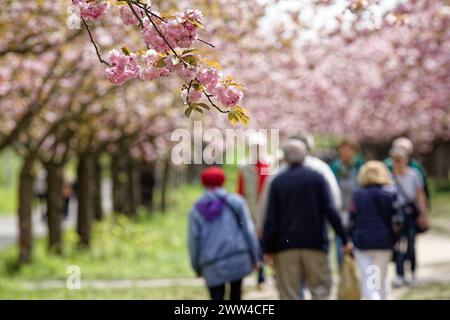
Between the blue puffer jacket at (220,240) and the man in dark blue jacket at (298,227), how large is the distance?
209 millimetres

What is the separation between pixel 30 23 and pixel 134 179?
62.2ft

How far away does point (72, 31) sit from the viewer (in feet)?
42.8

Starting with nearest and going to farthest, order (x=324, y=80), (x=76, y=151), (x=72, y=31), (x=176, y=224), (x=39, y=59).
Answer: (x=72, y=31) < (x=39, y=59) < (x=76, y=151) < (x=324, y=80) < (x=176, y=224)

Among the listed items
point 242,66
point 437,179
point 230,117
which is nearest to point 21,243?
point 242,66

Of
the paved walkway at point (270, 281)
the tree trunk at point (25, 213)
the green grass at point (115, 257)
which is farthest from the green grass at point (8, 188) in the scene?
the paved walkway at point (270, 281)

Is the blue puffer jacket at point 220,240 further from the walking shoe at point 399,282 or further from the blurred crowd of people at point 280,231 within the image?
the walking shoe at point 399,282

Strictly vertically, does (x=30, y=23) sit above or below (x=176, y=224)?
above

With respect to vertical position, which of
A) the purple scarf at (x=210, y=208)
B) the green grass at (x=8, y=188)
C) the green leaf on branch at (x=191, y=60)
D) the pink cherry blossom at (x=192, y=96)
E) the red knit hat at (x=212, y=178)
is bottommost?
the purple scarf at (x=210, y=208)

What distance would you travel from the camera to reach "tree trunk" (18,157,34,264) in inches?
696

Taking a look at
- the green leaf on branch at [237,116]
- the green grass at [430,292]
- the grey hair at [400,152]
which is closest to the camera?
the green leaf on branch at [237,116]

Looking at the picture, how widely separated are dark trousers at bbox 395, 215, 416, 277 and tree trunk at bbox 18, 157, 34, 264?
742cm

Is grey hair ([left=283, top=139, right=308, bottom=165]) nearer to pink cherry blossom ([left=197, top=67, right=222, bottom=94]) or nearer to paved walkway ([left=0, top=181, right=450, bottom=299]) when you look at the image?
paved walkway ([left=0, top=181, right=450, bottom=299])

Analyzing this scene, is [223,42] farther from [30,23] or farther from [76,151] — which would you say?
[76,151]

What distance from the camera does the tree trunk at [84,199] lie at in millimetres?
21562
